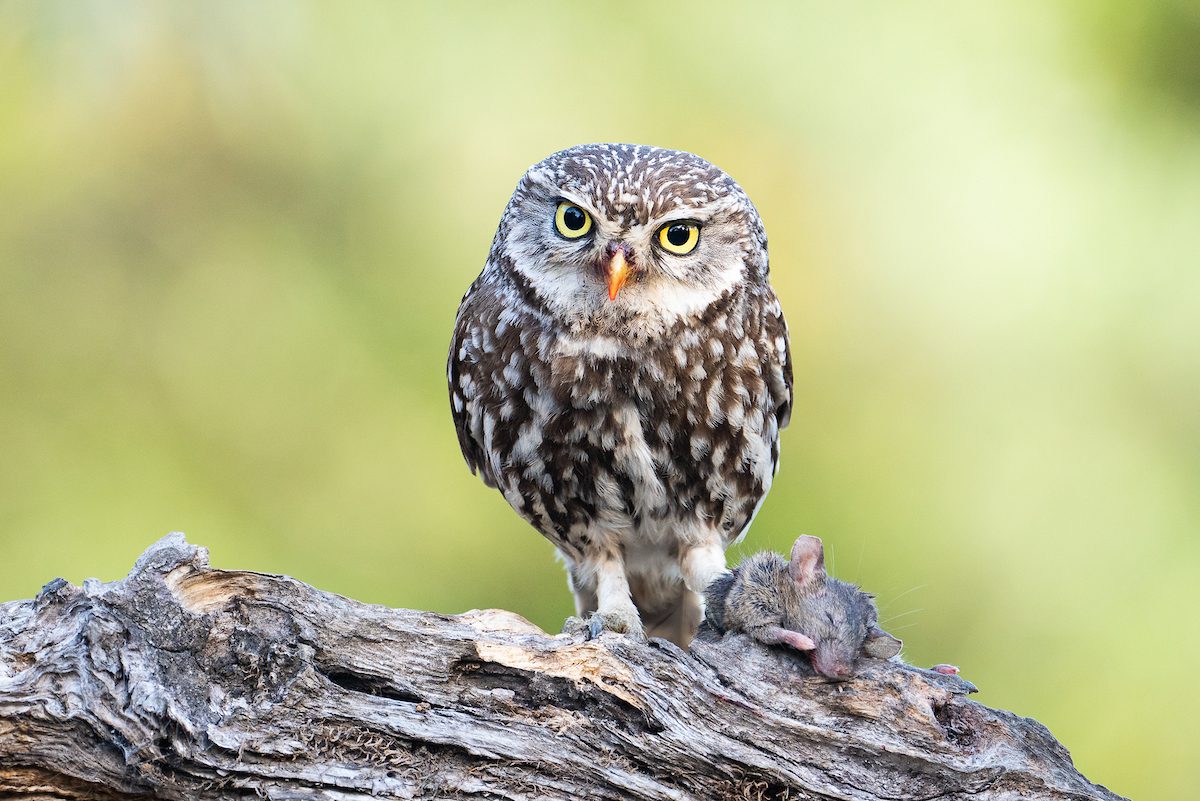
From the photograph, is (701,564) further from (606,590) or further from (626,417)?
(626,417)

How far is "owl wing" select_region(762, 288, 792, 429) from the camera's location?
359 centimetres

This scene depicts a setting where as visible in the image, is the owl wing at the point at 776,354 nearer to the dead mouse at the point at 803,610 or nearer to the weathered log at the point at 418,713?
the dead mouse at the point at 803,610

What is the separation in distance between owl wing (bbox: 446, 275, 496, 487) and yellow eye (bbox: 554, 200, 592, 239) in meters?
0.39

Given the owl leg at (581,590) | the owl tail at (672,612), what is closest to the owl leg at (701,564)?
the owl tail at (672,612)

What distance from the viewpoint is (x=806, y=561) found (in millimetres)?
2938

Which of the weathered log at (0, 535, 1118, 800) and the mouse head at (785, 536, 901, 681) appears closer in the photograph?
the weathered log at (0, 535, 1118, 800)

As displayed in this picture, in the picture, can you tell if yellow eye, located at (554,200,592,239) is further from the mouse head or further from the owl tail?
the owl tail

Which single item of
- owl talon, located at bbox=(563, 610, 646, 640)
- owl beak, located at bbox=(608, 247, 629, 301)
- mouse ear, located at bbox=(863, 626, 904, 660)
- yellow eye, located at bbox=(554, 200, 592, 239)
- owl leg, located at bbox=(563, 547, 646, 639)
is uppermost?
yellow eye, located at bbox=(554, 200, 592, 239)

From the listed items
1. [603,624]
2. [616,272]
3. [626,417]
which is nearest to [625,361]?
[626,417]

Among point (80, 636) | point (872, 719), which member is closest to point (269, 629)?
point (80, 636)

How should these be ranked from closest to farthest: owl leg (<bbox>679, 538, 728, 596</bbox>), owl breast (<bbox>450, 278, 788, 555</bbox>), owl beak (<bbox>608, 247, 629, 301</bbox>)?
1. owl beak (<bbox>608, 247, 629, 301</bbox>)
2. owl breast (<bbox>450, 278, 788, 555</bbox>)
3. owl leg (<bbox>679, 538, 728, 596</bbox>)

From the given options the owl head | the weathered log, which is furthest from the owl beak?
the weathered log

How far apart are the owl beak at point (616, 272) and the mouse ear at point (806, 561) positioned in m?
0.76

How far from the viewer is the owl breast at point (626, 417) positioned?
3365mm
